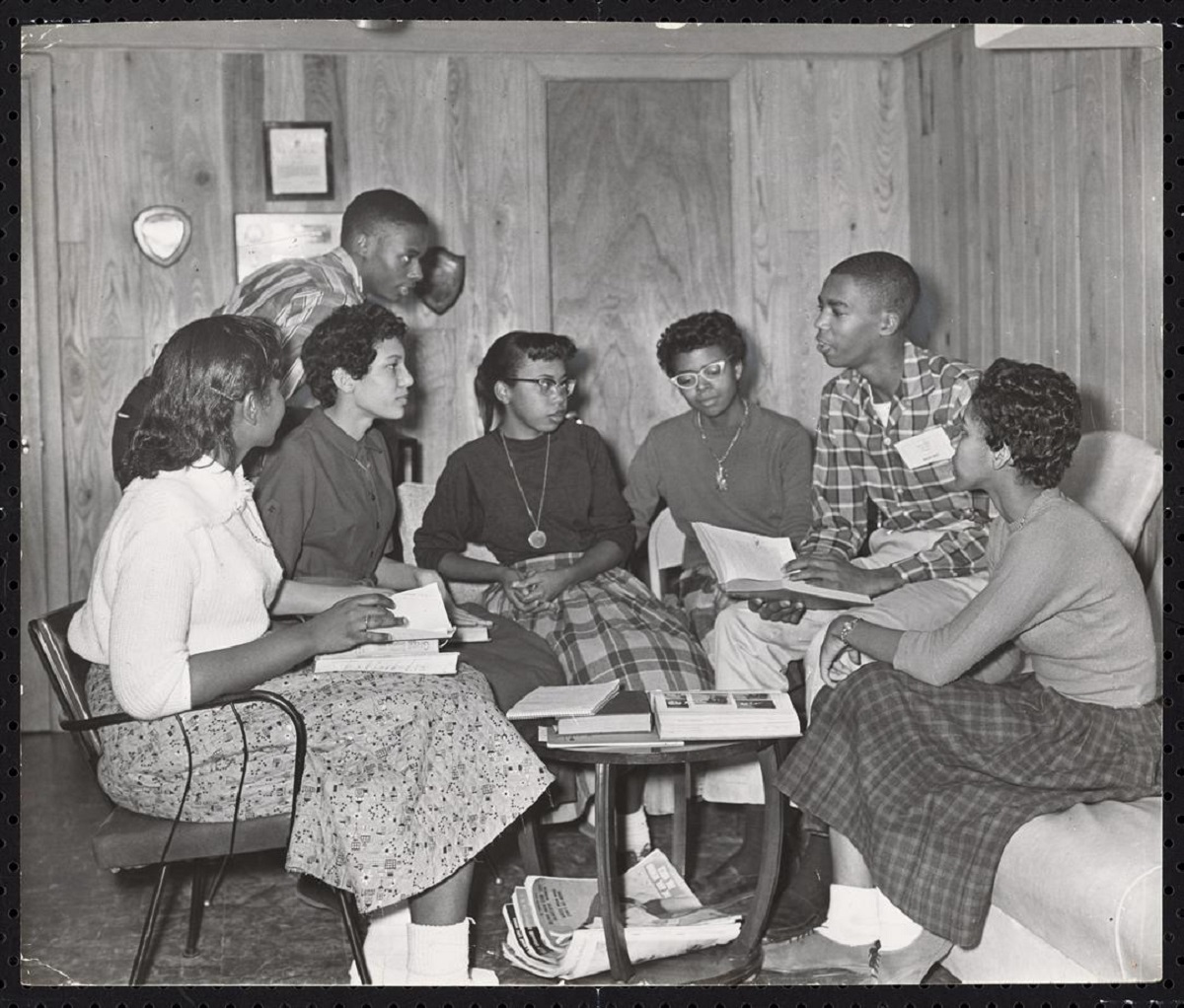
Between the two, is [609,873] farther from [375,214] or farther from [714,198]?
[714,198]

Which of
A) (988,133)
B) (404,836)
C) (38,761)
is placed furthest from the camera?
(38,761)

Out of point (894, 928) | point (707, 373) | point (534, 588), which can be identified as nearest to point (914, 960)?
point (894, 928)

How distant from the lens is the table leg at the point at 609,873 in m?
2.96

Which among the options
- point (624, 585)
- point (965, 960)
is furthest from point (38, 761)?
point (965, 960)

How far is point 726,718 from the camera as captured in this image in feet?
9.95

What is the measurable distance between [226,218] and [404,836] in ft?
10.7

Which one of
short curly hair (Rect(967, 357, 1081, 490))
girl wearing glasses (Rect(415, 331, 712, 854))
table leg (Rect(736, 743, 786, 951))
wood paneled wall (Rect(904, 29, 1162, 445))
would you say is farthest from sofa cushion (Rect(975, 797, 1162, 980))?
girl wearing glasses (Rect(415, 331, 712, 854))

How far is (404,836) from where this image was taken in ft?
9.39

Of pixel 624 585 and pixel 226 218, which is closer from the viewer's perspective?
pixel 624 585

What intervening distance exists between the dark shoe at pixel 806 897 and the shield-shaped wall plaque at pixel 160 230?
3.46m

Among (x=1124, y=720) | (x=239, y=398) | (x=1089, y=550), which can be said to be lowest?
(x=1124, y=720)

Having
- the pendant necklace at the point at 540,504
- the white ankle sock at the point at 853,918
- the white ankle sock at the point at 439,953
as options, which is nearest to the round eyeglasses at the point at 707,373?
the pendant necklace at the point at 540,504

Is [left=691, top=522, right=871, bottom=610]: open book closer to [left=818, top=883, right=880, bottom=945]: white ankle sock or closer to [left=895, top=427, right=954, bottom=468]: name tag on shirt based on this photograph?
[left=895, top=427, right=954, bottom=468]: name tag on shirt

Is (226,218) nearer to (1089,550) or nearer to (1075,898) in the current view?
(1089,550)
